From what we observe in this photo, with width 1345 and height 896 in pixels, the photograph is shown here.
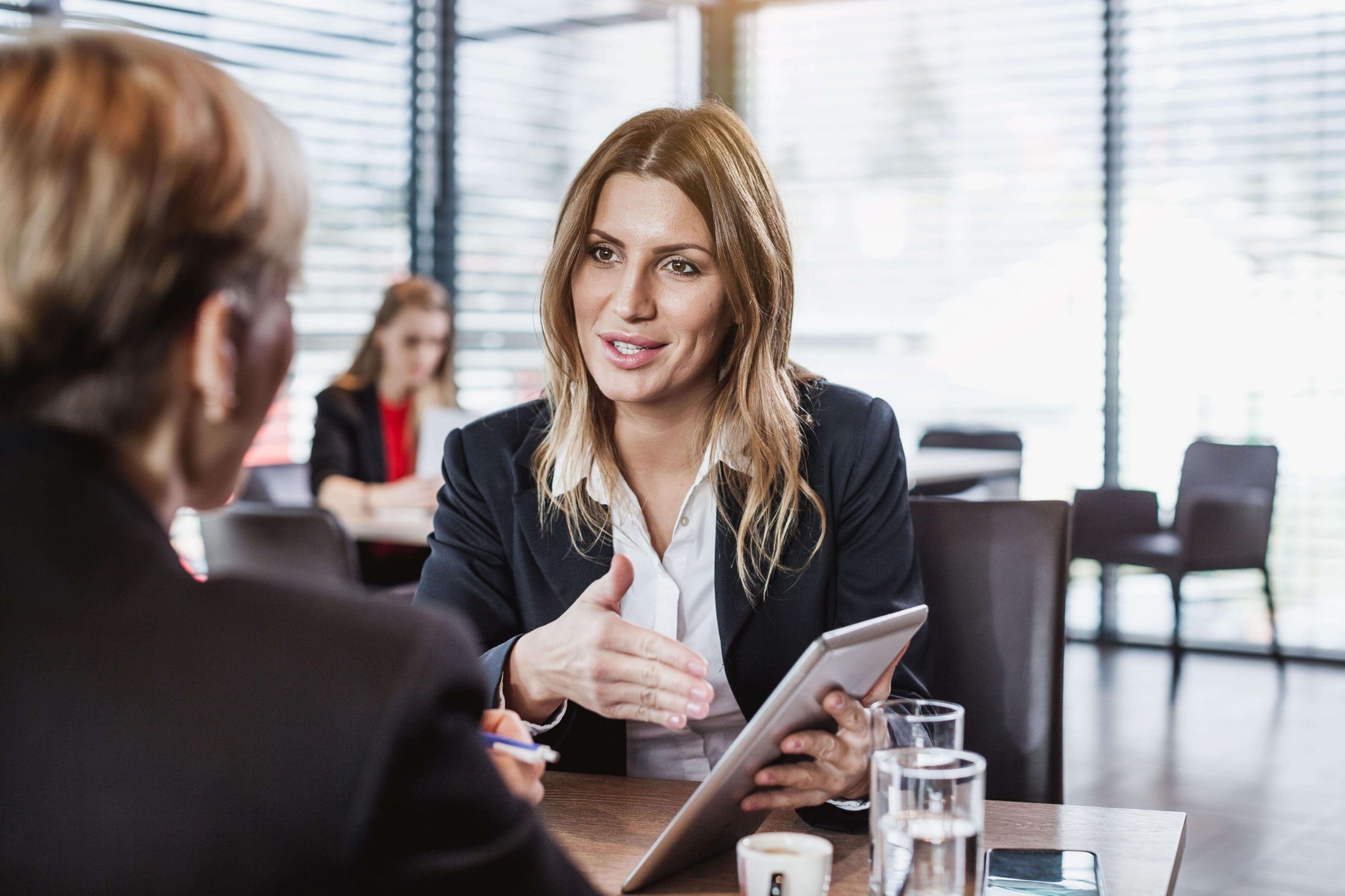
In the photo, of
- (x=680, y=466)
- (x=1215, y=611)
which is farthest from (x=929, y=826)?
(x=1215, y=611)

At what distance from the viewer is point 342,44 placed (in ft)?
17.7

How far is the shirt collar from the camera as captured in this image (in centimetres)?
170

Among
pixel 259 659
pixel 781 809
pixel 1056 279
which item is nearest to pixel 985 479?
pixel 1056 279

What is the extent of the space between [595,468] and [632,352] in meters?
0.16

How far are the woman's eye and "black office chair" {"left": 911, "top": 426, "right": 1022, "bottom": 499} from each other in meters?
2.90

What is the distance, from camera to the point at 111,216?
0.62m

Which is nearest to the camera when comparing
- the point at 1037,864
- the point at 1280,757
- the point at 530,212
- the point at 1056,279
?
the point at 1037,864

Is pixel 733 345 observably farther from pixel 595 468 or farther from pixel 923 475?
pixel 923 475

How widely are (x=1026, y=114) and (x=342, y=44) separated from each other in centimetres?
298

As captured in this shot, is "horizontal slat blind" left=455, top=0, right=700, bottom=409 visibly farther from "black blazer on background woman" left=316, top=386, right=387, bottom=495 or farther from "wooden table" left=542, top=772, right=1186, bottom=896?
"wooden table" left=542, top=772, right=1186, bottom=896

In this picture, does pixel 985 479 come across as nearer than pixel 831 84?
Yes

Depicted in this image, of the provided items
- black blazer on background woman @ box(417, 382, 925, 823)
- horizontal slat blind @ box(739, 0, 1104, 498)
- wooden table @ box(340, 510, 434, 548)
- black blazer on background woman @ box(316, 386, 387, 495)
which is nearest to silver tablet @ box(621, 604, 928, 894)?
black blazer on background woman @ box(417, 382, 925, 823)

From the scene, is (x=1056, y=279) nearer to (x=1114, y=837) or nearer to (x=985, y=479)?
(x=985, y=479)

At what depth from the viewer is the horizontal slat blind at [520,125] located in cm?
609
